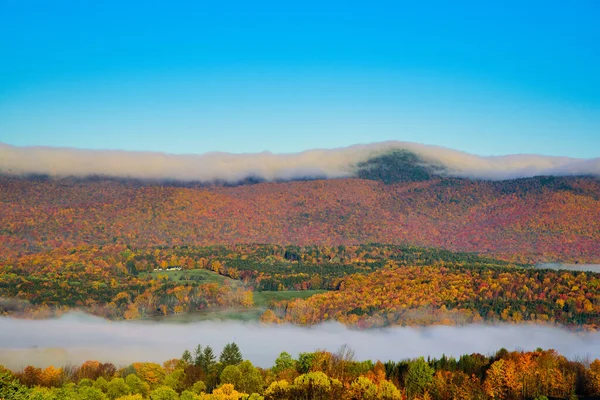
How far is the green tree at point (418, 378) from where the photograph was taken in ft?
303

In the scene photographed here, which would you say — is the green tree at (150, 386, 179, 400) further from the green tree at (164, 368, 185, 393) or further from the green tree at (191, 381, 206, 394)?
the green tree at (164, 368, 185, 393)

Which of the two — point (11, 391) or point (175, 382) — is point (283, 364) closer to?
point (175, 382)

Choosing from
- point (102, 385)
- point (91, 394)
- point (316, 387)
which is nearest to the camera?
point (91, 394)

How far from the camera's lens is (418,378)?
93.6 meters

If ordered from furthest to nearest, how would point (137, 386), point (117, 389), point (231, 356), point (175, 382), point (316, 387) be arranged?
point (231, 356) → point (175, 382) → point (137, 386) → point (117, 389) → point (316, 387)

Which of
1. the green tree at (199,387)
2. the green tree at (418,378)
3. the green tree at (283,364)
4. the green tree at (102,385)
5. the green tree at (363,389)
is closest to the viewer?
the green tree at (363,389)

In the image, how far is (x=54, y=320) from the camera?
170 metres

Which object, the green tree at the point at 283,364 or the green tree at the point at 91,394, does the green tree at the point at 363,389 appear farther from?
the green tree at the point at 91,394

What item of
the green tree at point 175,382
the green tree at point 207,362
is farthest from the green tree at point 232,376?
the green tree at point 207,362

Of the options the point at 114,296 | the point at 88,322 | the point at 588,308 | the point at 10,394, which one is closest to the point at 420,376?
the point at 10,394

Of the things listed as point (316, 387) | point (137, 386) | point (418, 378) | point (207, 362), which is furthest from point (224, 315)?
point (316, 387)

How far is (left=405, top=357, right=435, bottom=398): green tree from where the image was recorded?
9225 cm

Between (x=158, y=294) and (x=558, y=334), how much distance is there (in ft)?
382

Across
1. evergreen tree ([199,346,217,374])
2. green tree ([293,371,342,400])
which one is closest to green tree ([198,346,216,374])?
evergreen tree ([199,346,217,374])
